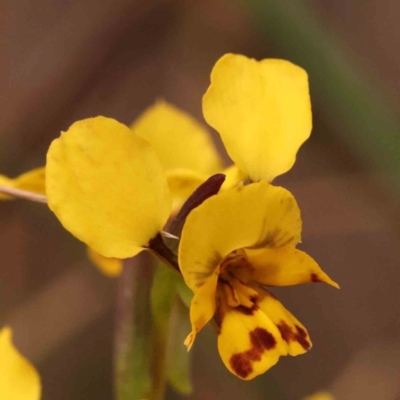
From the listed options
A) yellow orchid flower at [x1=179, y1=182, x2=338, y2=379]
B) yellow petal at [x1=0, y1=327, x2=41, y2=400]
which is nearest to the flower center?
yellow orchid flower at [x1=179, y1=182, x2=338, y2=379]

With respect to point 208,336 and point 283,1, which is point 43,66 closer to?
point 283,1

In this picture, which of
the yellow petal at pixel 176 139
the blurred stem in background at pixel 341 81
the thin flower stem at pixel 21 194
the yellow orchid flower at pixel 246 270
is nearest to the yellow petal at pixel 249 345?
the yellow orchid flower at pixel 246 270

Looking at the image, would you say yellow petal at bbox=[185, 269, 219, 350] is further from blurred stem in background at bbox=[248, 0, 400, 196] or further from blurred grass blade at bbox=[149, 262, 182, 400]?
blurred stem in background at bbox=[248, 0, 400, 196]

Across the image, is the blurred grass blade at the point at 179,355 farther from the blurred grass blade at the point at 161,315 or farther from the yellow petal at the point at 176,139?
the yellow petal at the point at 176,139

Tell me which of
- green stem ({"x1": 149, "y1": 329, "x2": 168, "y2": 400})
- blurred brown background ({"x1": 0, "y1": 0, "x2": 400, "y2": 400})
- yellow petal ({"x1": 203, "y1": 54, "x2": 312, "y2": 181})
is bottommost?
blurred brown background ({"x1": 0, "y1": 0, "x2": 400, "y2": 400})

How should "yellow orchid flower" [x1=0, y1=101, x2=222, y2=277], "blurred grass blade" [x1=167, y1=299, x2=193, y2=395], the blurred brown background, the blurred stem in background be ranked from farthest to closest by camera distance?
the blurred brown background
the blurred stem in background
"yellow orchid flower" [x1=0, y1=101, x2=222, y2=277]
"blurred grass blade" [x1=167, y1=299, x2=193, y2=395]

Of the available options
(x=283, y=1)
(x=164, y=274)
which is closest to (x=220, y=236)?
(x=164, y=274)
